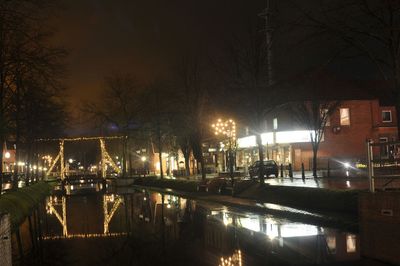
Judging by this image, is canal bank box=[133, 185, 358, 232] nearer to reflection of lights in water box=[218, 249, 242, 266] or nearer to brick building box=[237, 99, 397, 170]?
reflection of lights in water box=[218, 249, 242, 266]

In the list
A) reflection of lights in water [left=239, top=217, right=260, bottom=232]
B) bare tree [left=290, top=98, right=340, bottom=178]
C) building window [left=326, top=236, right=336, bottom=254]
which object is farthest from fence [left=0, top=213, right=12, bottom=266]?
bare tree [left=290, top=98, right=340, bottom=178]

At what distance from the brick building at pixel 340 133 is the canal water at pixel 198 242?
1426 inches

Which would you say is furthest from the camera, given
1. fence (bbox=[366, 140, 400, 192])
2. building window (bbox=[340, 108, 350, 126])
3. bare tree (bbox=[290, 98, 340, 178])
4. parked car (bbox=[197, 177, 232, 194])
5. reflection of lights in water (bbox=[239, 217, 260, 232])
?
building window (bbox=[340, 108, 350, 126])

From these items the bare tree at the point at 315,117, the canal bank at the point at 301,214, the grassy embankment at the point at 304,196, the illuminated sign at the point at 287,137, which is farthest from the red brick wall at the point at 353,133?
the canal bank at the point at 301,214

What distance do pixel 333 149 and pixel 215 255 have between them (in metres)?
49.6

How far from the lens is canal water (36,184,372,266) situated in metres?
13.5

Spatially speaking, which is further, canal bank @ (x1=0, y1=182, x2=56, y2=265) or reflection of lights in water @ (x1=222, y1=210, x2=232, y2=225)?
reflection of lights in water @ (x1=222, y1=210, x2=232, y2=225)

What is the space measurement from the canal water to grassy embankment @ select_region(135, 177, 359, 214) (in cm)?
207

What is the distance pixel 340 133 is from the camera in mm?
61781

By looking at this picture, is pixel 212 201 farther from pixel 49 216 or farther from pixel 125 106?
pixel 125 106

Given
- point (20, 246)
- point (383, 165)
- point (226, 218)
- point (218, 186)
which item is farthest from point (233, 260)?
point (218, 186)

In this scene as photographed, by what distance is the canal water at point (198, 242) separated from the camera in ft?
44.4

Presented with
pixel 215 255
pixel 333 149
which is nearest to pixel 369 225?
pixel 215 255

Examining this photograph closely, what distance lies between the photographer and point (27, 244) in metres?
18.9
